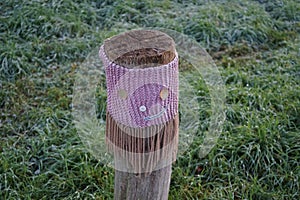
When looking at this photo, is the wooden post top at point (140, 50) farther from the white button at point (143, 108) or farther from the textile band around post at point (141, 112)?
the white button at point (143, 108)

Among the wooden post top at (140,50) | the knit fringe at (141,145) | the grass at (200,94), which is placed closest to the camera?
the wooden post top at (140,50)

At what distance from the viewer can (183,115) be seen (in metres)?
3.36

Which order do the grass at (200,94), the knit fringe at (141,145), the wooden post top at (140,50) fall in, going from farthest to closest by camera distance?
the grass at (200,94) < the knit fringe at (141,145) < the wooden post top at (140,50)

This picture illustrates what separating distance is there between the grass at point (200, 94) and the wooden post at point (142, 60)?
2.48 feet

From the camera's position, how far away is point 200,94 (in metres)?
3.66

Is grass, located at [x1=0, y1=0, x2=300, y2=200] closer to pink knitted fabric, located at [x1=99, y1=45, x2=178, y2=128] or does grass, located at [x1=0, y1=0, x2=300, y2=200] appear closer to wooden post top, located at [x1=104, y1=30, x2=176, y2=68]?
pink knitted fabric, located at [x1=99, y1=45, x2=178, y2=128]

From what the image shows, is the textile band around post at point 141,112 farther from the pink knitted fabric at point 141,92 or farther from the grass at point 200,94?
the grass at point 200,94

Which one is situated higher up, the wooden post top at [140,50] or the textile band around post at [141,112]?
the wooden post top at [140,50]

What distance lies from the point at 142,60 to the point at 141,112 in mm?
204

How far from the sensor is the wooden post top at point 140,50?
5.56ft

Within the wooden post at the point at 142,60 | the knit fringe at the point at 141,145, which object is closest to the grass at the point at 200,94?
the wooden post at the point at 142,60

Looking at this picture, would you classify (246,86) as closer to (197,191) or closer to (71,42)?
(197,191)

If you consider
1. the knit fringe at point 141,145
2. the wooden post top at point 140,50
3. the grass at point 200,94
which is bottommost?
the grass at point 200,94

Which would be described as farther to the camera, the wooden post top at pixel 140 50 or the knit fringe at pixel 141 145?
the knit fringe at pixel 141 145
